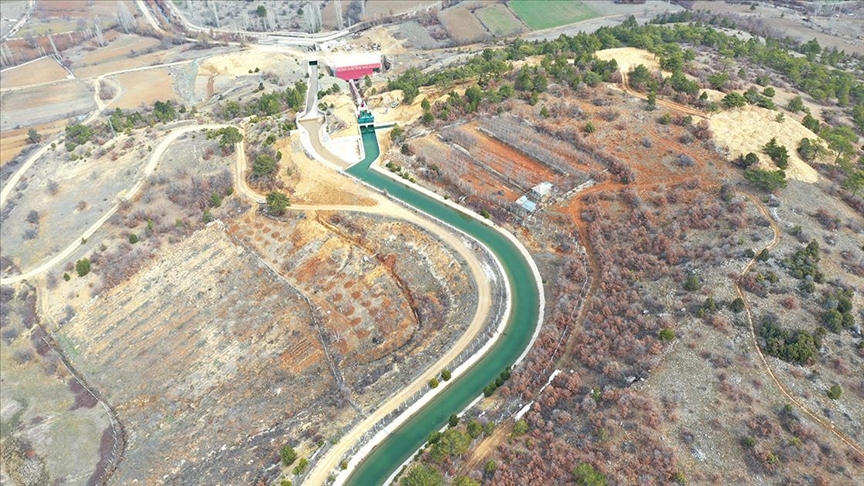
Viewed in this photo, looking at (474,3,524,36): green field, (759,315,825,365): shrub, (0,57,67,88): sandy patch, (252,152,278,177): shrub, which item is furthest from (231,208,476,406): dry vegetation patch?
(0,57,67,88): sandy patch

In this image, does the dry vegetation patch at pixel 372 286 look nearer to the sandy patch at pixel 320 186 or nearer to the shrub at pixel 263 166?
the sandy patch at pixel 320 186

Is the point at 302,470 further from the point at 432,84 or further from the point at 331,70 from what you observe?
the point at 331,70

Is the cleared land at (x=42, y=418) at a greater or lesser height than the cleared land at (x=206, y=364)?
lesser

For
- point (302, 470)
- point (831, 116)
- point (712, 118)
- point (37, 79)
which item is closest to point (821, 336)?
point (712, 118)

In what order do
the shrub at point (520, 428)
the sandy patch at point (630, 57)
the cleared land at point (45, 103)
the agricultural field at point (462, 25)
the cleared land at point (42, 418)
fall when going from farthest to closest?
the agricultural field at point (462, 25)
the cleared land at point (45, 103)
the sandy patch at point (630, 57)
the cleared land at point (42, 418)
the shrub at point (520, 428)

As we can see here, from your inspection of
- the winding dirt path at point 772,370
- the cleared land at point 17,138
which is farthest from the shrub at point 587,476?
the cleared land at point 17,138

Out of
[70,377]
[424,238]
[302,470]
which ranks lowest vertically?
[70,377]
